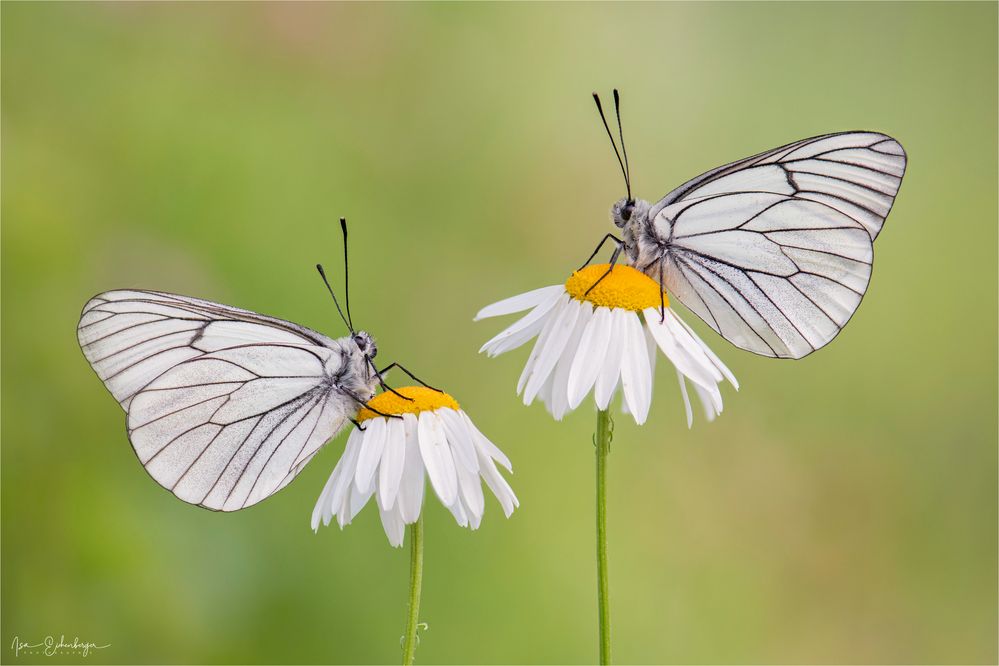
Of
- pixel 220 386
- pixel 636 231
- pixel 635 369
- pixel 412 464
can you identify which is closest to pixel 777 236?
pixel 636 231

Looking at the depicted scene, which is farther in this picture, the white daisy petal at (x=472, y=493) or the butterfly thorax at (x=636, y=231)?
the butterfly thorax at (x=636, y=231)

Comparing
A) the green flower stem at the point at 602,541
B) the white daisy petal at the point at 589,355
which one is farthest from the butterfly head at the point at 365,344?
the green flower stem at the point at 602,541

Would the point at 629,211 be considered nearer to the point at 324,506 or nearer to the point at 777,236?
the point at 777,236

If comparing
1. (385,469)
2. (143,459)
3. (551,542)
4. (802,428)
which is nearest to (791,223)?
(385,469)

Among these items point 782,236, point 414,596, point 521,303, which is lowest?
point 414,596

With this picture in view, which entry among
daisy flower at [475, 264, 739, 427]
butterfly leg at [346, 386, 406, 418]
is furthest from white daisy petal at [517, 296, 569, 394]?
butterfly leg at [346, 386, 406, 418]

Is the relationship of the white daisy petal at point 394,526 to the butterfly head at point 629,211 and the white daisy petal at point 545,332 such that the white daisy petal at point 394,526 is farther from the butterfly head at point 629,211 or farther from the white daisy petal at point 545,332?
the butterfly head at point 629,211
